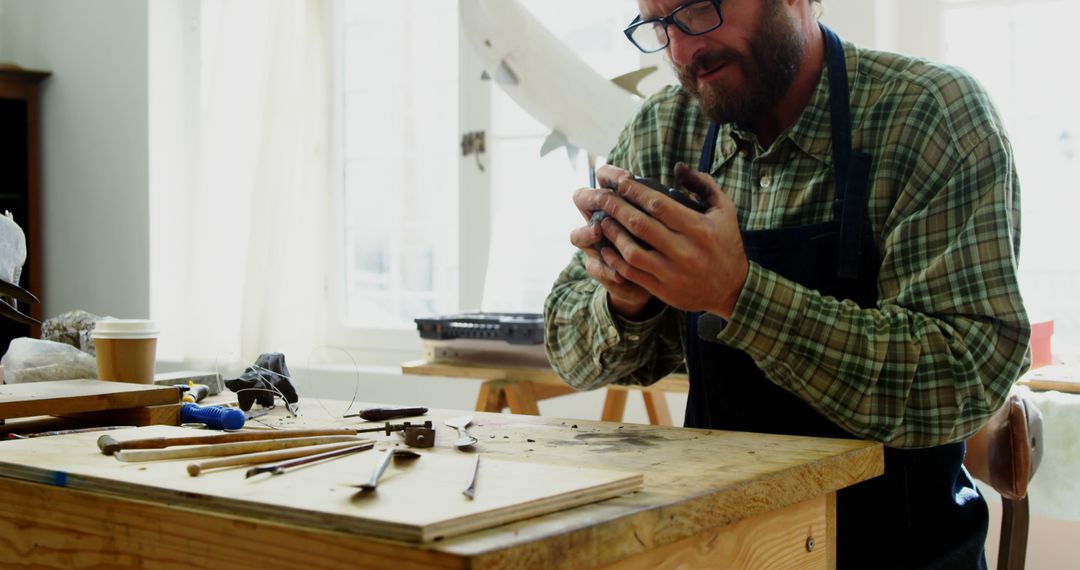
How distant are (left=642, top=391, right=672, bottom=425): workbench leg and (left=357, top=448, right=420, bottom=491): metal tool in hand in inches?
72.4

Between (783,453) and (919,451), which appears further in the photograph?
(919,451)

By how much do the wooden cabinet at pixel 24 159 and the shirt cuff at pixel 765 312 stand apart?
13.8ft

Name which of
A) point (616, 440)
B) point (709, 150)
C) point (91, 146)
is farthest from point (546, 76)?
point (91, 146)

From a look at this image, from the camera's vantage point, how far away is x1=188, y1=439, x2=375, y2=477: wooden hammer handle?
2.94ft

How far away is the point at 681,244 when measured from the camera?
3.83 feet

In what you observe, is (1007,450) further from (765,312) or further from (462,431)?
(462,431)

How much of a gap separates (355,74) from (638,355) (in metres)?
2.89

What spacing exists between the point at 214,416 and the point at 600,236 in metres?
0.52

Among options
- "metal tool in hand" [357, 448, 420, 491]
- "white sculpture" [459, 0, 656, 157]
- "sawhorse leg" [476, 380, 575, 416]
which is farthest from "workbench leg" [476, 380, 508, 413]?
"metal tool in hand" [357, 448, 420, 491]

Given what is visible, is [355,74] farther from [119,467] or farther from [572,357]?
[119,467]

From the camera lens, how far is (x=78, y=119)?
467cm

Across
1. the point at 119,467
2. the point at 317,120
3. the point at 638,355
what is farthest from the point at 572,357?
the point at 317,120

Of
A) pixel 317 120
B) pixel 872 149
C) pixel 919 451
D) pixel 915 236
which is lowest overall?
pixel 919 451

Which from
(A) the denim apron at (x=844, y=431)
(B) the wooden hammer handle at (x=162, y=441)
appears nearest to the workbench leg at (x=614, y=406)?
(A) the denim apron at (x=844, y=431)
